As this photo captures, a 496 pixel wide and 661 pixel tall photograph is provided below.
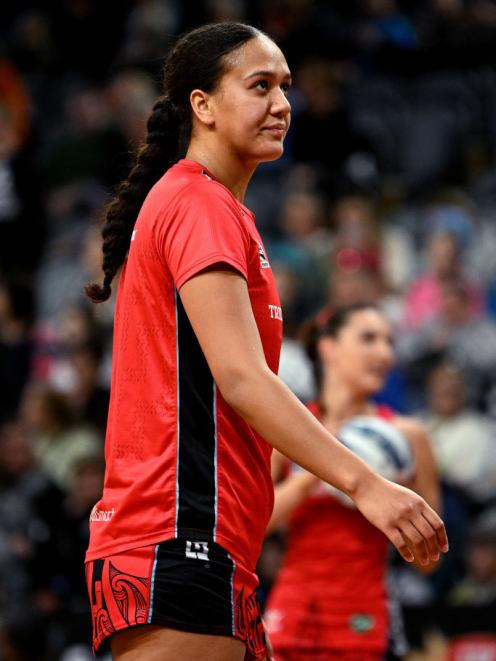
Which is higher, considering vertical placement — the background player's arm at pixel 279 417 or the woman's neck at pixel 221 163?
the woman's neck at pixel 221 163

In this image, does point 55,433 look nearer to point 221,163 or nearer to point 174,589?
point 221,163

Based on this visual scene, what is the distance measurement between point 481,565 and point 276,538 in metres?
1.17

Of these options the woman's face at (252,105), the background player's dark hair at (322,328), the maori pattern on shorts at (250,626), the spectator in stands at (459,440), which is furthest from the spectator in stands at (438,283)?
the maori pattern on shorts at (250,626)

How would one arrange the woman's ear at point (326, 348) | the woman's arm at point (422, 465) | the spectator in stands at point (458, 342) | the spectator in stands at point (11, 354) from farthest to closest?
the spectator in stands at point (11, 354) < the spectator in stands at point (458, 342) < the woman's ear at point (326, 348) < the woman's arm at point (422, 465)

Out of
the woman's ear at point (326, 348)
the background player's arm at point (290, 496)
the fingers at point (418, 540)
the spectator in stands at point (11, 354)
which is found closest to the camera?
the fingers at point (418, 540)

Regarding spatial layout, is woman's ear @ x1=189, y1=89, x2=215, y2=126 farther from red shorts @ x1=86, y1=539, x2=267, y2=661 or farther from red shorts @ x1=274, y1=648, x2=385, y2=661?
red shorts @ x1=274, y1=648, x2=385, y2=661

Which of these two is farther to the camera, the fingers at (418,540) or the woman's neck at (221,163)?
the woman's neck at (221,163)

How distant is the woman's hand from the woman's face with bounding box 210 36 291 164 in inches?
34.1

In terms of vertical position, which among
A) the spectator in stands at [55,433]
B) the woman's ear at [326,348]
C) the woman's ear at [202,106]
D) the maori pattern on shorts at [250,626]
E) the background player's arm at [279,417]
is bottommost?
the spectator in stands at [55,433]

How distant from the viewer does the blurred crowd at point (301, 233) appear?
25.2ft

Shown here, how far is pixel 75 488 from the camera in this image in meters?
7.99

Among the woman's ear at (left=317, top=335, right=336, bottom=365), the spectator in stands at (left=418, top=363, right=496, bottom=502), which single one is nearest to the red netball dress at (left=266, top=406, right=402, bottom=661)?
the woman's ear at (left=317, top=335, right=336, bottom=365)

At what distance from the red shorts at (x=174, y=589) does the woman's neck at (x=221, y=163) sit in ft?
2.88

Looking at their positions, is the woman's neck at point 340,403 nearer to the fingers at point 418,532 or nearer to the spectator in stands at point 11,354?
the fingers at point 418,532
